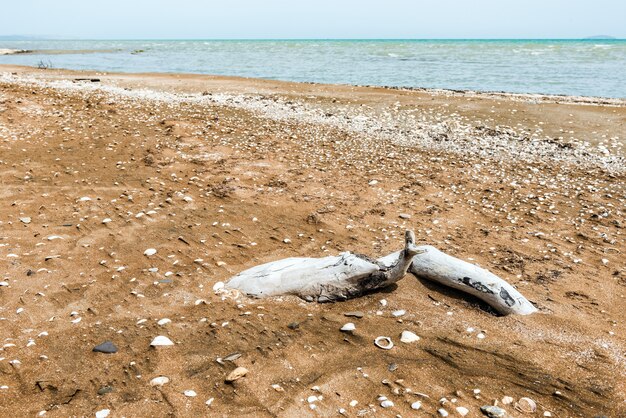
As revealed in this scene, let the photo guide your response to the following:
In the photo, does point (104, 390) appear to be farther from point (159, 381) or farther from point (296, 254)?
point (296, 254)

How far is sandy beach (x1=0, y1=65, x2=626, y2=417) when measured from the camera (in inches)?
170

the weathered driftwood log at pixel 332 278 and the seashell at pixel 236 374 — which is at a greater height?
the weathered driftwood log at pixel 332 278

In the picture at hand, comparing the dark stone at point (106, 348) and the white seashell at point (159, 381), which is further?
the dark stone at point (106, 348)

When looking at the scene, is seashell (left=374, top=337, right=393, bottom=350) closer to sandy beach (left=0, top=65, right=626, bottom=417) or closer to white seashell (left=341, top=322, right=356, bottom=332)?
sandy beach (left=0, top=65, right=626, bottom=417)

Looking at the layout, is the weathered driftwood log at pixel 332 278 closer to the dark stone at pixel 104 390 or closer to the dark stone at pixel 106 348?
the dark stone at pixel 106 348

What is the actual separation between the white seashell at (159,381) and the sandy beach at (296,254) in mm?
71

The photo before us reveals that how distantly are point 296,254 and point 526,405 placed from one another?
3800 mm

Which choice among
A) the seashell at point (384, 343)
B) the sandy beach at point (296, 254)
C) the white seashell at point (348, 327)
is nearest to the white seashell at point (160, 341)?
the sandy beach at point (296, 254)

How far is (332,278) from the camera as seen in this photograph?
18.7ft

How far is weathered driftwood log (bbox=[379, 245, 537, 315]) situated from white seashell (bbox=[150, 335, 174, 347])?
2726 mm

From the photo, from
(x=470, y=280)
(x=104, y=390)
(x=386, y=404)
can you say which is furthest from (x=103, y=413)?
(x=470, y=280)

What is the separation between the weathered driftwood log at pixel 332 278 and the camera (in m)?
5.62

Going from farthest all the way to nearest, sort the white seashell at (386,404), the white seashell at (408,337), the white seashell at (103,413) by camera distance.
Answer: the white seashell at (408,337) → the white seashell at (386,404) → the white seashell at (103,413)

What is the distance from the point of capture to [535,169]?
1081cm
